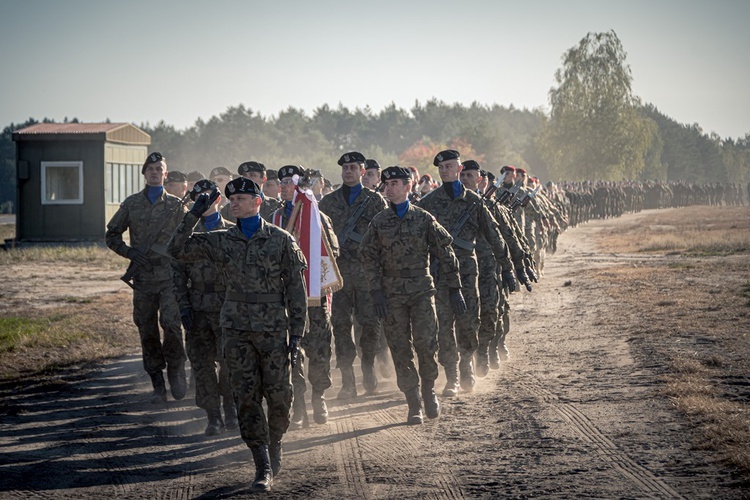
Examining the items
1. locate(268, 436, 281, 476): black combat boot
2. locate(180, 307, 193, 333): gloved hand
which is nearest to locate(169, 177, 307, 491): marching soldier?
locate(268, 436, 281, 476): black combat boot

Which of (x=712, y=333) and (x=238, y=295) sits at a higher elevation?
(x=238, y=295)

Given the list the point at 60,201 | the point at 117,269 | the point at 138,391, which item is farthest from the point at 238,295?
the point at 60,201

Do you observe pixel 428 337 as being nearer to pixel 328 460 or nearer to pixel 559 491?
pixel 328 460

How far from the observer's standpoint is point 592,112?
81875 millimetres

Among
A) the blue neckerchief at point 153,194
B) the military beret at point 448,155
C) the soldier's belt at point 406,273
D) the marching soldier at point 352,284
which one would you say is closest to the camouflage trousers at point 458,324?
the marching soldier at point 352,284

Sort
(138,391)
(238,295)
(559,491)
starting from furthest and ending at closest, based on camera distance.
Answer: (138,391) < (238,295) < (559,491)

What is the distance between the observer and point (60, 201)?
96.4 ft

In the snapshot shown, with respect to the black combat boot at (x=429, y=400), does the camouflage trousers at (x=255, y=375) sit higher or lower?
higher

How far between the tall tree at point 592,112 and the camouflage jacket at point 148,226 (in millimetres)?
73873

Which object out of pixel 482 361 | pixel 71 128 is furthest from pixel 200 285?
pixel 71 128

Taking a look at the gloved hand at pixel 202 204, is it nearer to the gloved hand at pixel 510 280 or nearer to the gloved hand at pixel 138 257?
the gloved hand at pixel 138 257

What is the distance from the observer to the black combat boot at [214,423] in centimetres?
866

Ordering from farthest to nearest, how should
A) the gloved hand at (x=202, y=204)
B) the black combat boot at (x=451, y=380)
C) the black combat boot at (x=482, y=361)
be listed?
the black combat boot at (x=482, y=361)
the black combat boot at (x=451, y=380)
the gloved hand at (x=202, y=204)

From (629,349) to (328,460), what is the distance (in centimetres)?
592
